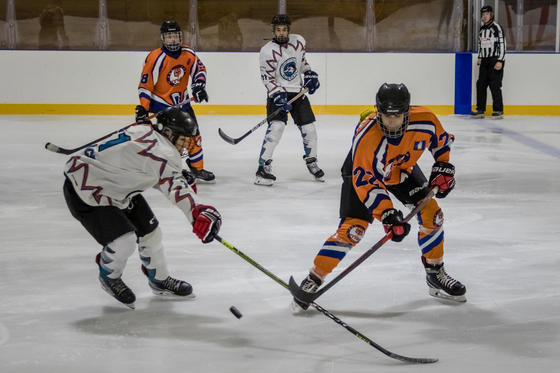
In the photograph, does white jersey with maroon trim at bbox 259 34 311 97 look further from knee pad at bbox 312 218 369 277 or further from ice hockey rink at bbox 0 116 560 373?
knee pad at bbox 312 218 369 277

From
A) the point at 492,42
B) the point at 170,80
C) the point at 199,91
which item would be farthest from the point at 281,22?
the point at 492,42

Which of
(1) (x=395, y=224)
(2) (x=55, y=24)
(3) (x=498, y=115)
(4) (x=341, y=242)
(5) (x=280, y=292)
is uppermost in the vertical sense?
(2) (x=55, y=24)

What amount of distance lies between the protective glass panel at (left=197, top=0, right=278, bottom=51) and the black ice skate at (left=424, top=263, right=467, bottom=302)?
7793 millimetres

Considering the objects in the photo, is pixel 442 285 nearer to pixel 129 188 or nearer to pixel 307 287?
pixel 307 287

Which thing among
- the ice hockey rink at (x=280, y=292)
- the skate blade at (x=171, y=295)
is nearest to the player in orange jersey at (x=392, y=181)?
the ice hockey rink at (x=280, y=292)

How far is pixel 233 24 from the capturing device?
10.9m

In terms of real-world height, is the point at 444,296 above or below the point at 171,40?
below

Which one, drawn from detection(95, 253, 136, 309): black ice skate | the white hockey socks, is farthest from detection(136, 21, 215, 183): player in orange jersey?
detection(95, 253, 136, 309): black ice skate

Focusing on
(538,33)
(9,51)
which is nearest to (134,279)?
(9,51)

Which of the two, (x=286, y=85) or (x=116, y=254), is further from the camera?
(x=286, y=85)

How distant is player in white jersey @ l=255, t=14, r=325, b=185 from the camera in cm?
577

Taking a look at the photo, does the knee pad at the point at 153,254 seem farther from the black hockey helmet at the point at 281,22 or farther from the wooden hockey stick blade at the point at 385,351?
the black hockey helmet at the point at 281,22

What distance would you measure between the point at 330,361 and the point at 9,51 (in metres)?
8.05

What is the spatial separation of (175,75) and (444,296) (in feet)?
10.0
